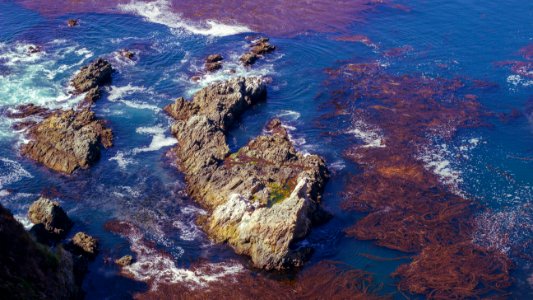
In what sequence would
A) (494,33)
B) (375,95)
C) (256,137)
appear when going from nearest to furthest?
(256,137), (375,95), (494,33)

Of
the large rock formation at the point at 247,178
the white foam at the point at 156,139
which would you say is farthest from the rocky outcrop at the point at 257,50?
the white foam at the point at 156,139

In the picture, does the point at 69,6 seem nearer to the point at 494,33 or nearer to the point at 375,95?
the point at 375,95

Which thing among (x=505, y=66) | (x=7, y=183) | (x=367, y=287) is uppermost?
(x=505, y=66)

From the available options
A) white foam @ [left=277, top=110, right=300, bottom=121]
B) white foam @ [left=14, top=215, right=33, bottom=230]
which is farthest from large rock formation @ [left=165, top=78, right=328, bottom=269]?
white foam @ [left=14, top=215, right=33, bottom=230]

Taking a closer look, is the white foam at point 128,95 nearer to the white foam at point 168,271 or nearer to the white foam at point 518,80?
the white foam at point 168,271

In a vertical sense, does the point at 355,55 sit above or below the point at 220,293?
above

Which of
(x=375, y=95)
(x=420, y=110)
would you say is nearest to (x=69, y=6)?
(x=375, y=95)

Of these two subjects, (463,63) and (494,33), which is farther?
(494,33)
